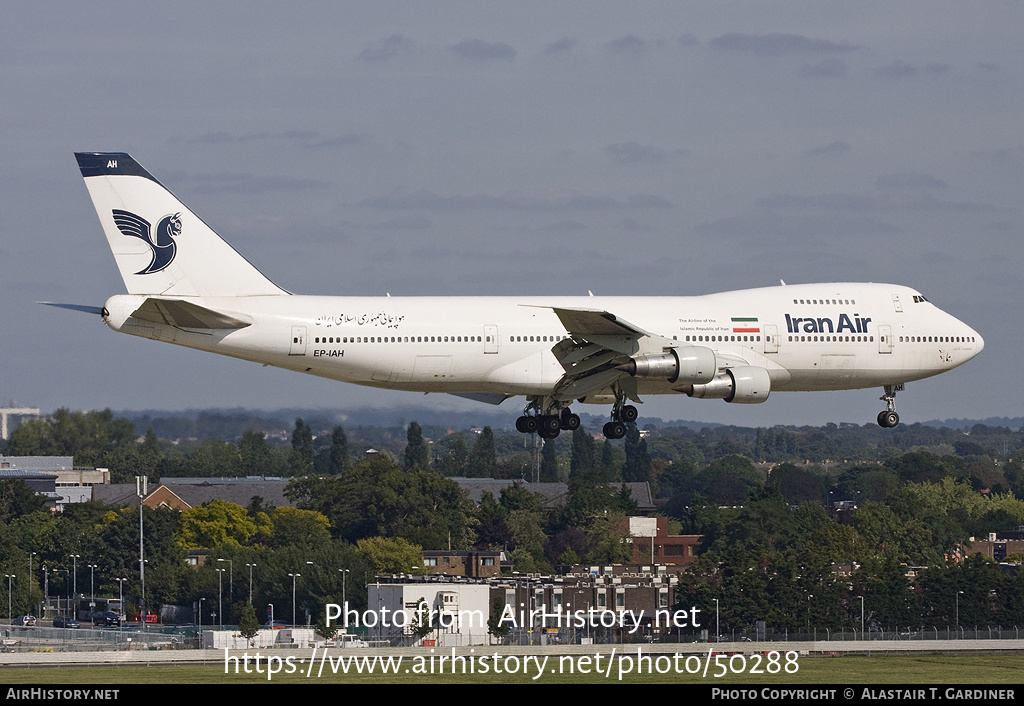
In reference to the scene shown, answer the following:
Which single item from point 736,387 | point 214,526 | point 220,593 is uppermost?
point 736,387

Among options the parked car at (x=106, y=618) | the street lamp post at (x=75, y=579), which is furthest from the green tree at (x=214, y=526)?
the parked car at (x=106, y=618)

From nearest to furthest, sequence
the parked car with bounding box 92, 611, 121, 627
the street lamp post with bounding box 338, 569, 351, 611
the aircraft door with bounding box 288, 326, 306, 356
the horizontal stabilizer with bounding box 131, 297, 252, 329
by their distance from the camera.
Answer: the horizontal stabilizer with bounding box 131, 297, 252, 329
the aircraft door with bounding box 288, 326, 306, 356
the street lamp post with bounding box 338, 569, 351, 611
the parked car with bounding box 92, 611, 121, 627

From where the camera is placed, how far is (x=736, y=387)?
6222 centimetres

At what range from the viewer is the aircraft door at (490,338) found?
204 ft

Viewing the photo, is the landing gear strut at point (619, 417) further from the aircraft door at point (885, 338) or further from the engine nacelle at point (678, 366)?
the aircraft door at point (885, 338)

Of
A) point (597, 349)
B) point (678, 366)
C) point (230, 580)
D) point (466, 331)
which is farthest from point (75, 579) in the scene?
point (678, 366)

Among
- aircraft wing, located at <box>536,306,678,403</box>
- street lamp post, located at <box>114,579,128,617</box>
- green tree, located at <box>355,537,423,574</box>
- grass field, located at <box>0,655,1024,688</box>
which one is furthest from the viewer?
green tree, located at <box>355,537,423,574</box>

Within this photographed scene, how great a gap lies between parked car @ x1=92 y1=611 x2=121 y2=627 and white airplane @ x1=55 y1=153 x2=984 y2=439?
225ft

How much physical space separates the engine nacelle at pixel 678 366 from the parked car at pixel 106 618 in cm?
7443

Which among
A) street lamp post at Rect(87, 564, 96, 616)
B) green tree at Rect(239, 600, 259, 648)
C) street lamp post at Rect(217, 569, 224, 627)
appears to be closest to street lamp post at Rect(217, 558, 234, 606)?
street lamp post at Rect(217, 569, 224, 627)

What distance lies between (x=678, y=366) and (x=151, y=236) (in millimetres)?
20685

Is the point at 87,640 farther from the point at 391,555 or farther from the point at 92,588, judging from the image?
the point at 92,588

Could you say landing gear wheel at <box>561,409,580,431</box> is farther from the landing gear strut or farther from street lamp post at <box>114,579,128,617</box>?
street lamp post at <box>114,579,128,617</box>

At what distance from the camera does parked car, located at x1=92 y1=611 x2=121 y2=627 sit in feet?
412
